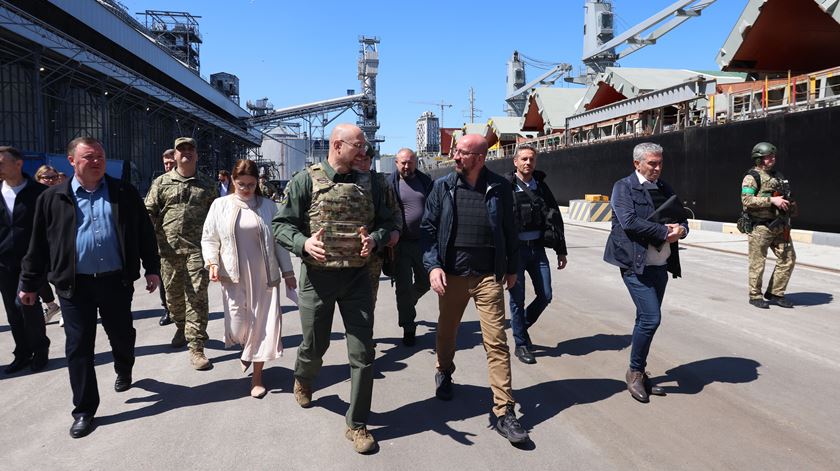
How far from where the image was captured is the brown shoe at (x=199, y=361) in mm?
4941

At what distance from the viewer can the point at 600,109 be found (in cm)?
2661

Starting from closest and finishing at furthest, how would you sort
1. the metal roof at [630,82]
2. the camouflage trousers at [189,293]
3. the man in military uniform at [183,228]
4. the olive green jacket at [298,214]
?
the olive green jacket at [298,214] < the camouflage trousers at [189,293] < the man in military uniform at [183,228] < the metal roof at [630,82]

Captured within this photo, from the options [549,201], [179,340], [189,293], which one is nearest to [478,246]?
[549,201]

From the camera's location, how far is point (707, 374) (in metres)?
4.71

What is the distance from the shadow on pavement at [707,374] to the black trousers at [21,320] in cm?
Answer: 522

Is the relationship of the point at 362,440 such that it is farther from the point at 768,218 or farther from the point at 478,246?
the point at 768,218

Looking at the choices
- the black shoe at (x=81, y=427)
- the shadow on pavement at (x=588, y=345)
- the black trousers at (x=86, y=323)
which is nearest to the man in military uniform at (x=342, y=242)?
the black trousers at (x=86, y=323)

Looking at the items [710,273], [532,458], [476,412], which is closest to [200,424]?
[476,412]

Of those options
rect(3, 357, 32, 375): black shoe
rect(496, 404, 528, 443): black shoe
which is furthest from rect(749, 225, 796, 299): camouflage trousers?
rect(3, 357, 32, 375): black shoe

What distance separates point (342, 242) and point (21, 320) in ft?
11.2

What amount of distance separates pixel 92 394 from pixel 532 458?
9.42 feet

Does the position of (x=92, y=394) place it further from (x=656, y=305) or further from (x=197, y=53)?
(x=197, y=53)

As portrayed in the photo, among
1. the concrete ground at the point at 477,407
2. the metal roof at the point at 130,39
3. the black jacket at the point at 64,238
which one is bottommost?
the concrete ground at the point at 477,407

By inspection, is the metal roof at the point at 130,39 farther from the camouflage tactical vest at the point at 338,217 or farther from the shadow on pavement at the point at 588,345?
the shadow on pavement at the point at 588,345
